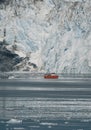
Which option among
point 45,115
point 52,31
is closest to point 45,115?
point 45,115

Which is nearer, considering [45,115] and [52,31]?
[45,115]

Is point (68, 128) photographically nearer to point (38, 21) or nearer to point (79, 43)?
point (79, 43)

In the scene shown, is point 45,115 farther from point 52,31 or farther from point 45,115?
point 52,31

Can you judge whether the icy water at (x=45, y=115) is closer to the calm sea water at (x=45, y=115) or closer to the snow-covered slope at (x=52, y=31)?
the calm sea water at (x=45, y=115)

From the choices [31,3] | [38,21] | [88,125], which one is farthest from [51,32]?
[88,125]

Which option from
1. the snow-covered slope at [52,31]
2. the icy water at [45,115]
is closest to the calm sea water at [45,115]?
the icy water at [45,115]

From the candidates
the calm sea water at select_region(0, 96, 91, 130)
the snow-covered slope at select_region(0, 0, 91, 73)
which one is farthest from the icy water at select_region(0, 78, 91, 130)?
the snow-covered slope at select_region(0, 0, 91, 73)

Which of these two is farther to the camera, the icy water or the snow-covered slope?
the snow-covered slope

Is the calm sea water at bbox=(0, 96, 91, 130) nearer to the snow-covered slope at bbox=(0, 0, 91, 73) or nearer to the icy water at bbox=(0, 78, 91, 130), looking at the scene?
the icy water at bbox=(0, 78, 91, 130)
